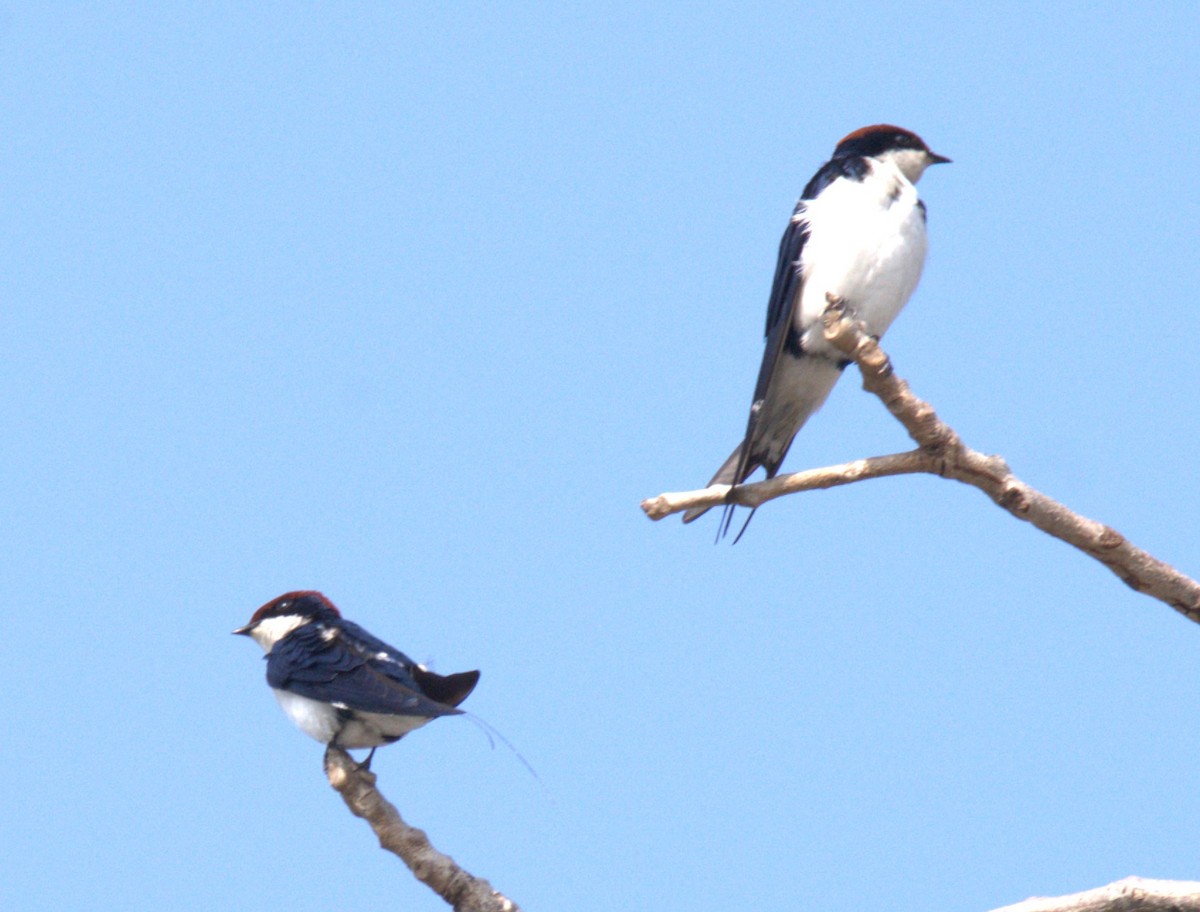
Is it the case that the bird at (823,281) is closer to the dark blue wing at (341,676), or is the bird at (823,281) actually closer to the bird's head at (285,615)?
the dark blue wing at (341,676)

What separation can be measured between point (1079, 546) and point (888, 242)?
1.87 metres

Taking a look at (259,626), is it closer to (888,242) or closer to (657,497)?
(657,497)

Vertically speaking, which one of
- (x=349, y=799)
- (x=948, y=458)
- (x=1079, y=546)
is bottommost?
(x=349, y=799)

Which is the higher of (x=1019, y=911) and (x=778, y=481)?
(x=778, y=481)

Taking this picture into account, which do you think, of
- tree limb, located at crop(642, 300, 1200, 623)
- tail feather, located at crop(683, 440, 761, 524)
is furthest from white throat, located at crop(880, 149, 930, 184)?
tree limb, located at crop(642, 300, 1200, 623)

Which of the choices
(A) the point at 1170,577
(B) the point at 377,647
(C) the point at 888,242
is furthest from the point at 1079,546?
(B) the point at 377,647

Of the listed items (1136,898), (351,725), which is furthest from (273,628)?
(1136,898)

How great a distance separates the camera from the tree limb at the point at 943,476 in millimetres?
4727

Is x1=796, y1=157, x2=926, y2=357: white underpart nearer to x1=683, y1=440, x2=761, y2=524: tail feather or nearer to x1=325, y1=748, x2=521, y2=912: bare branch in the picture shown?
x1=683, y1=440, x2=761, y2=524: tail feather

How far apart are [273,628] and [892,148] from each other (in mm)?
3514

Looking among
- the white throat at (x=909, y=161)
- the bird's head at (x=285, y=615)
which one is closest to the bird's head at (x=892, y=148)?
the white throat at (x=909, y=161)

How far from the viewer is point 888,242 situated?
248 inches

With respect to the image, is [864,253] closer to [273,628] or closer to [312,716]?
[312,716]

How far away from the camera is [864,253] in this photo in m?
6.27
